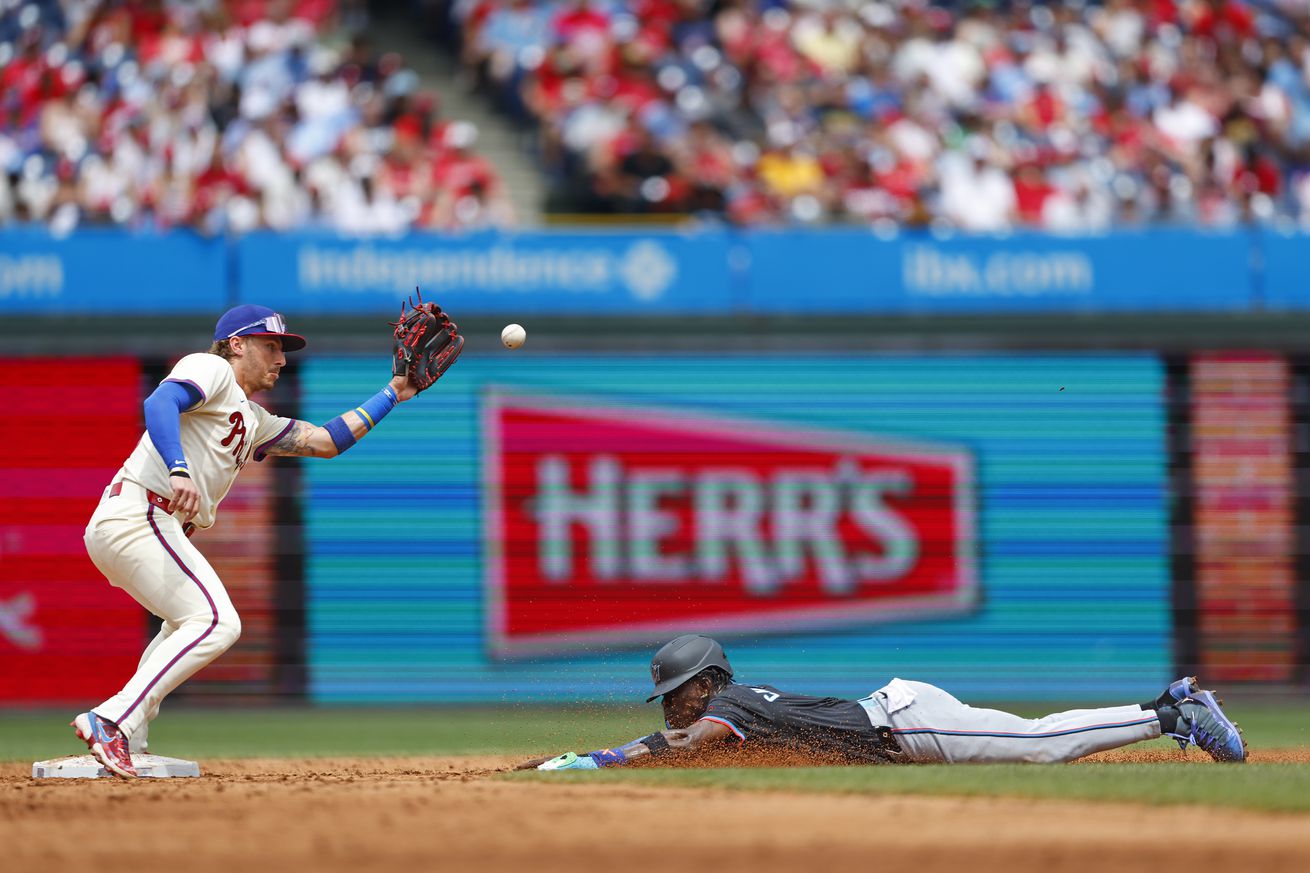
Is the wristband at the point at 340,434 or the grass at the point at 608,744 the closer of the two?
the grass at the point at 608,744

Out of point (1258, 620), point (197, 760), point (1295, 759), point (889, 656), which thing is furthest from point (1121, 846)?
point (1258, 620)

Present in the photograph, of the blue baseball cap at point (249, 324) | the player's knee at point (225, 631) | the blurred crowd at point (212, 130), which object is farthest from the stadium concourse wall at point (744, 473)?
the player's knee at point (225, 631)

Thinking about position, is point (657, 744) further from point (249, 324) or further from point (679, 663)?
point (249, 324)

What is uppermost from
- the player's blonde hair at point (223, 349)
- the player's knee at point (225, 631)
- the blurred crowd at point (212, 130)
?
the blurred crowd at point (212, 130)

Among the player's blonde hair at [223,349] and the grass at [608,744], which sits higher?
the player's blonde hair at [223,349]

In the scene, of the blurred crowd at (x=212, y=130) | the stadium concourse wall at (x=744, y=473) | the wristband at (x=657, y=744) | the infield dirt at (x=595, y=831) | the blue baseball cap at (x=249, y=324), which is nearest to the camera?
the infield dirt at (x=595, y=831)

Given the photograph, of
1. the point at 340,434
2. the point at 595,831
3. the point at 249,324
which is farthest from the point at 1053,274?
the point at 595,831

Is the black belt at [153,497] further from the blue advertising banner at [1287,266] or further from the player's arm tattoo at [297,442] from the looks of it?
the blue advertising banner at [1287,266]

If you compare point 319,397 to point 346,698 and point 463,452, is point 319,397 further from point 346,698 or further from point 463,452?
point 346,698
